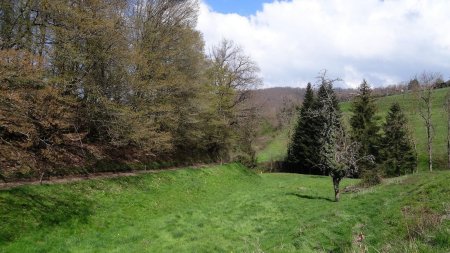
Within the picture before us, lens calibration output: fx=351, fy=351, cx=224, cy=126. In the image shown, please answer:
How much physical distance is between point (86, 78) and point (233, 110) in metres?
26.6

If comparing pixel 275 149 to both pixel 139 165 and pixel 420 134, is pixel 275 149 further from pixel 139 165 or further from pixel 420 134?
pixel 139 165

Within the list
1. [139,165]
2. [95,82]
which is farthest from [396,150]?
[95,82]

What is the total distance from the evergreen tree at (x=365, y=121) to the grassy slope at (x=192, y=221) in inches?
1408

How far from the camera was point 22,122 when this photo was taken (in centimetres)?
1575

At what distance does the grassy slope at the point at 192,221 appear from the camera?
38.1 ft

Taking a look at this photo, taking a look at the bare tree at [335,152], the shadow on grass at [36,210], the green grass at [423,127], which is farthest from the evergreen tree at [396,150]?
the shadow on grass at [36,210]

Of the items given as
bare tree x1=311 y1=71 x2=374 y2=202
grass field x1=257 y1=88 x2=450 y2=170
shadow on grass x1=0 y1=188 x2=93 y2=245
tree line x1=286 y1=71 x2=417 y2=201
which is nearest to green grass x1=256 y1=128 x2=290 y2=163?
grass field x1=257 y1=88 x2=450 y2=170

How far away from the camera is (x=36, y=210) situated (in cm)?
1485

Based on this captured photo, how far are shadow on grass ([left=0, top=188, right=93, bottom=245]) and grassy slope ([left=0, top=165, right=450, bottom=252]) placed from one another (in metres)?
0.04

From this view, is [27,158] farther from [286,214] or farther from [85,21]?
[286,214]

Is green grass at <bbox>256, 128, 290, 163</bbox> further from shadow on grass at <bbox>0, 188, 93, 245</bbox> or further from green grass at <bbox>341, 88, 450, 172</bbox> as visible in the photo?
shadow on grass at <bbox>0, 188, 93, 245</bbox>

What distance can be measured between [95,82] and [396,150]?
4605 centimetres

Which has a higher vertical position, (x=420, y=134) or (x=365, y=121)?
(x=365, y=121)

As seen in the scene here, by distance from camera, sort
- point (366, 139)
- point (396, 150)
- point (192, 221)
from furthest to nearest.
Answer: point (366, 139) < point (396, 150) < point (192, 221)
